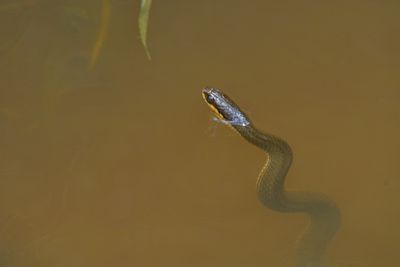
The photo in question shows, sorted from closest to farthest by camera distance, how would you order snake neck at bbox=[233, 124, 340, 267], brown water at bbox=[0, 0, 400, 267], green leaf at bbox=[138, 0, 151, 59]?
snake neck at bbox=[233, 124, 340, 267] < brown water at bbox=[0, 0, 400, 267] < green leaf at bbox=[138, 0, 151, 59]

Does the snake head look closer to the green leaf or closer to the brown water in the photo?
the brown water

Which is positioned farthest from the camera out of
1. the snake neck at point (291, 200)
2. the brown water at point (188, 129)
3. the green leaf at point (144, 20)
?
the green leaf at point (144, 20)

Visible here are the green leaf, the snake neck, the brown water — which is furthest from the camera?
the green leaf

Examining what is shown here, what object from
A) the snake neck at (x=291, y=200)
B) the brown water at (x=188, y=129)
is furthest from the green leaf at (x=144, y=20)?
the snake neck at (x=291, y=200)

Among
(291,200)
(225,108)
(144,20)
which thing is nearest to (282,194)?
(291,200)

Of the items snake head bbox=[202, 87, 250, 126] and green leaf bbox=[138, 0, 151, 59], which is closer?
snake head bbox=[202, 87, 250, 126]

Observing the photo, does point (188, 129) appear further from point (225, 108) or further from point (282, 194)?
point (282, 194)

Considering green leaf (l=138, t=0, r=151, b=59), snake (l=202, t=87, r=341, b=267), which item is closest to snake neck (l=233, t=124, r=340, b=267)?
snake (l=202, t=87, r=341, b=267)

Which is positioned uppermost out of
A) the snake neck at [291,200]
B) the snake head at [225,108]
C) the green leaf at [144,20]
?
the green leaf at [144,20]

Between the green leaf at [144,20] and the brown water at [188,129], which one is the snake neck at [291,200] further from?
the green leaf at [144,20]
